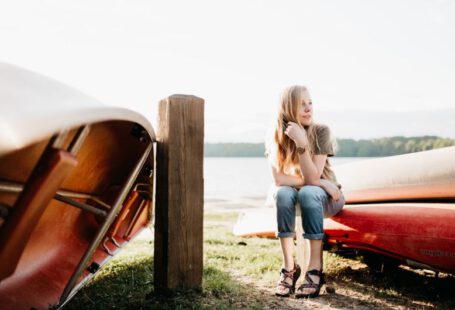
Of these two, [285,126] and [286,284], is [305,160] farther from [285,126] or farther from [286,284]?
[286,284]

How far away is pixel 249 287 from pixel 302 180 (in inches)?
26.1

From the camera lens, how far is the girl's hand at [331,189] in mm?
2598

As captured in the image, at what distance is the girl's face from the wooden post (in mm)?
673

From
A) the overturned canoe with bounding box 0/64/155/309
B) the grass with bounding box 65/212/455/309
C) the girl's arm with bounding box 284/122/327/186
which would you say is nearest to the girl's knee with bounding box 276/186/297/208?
the girl's arm with bounding box 284/122/327/186

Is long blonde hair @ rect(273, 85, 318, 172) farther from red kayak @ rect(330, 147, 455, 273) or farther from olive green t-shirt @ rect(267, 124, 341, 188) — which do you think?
red kayak @ rect(330, 147, 455, 273)

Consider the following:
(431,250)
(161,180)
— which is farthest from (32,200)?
(431,250)

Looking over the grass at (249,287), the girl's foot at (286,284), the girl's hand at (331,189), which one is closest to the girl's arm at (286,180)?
the girl's hand at (331,189)

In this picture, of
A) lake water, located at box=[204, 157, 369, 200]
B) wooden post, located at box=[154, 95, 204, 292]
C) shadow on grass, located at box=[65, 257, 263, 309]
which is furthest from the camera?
lake water, located at box=[204, 157, 369, 200]

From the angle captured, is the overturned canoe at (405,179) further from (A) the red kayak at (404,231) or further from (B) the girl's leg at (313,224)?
(B) the girl's leg at (313,224)

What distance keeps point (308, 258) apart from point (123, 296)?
100cm

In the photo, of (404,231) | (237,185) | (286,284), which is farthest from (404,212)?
(237,185)

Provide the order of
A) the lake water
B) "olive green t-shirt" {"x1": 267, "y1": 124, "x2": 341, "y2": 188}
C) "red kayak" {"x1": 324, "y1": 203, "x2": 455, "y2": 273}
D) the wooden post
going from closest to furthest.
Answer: the wooden post
"red kayak" {"x1": 324, "y1": 203, "x2": 455, "y2": 273}
"olive green t-shirt" {"x1": 267, "y1": 124, "x2": 341, "y2": 188}
the lake water

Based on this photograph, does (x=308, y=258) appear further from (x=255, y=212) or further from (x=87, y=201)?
(x=255, y=212)

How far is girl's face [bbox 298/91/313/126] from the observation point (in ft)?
8.75
